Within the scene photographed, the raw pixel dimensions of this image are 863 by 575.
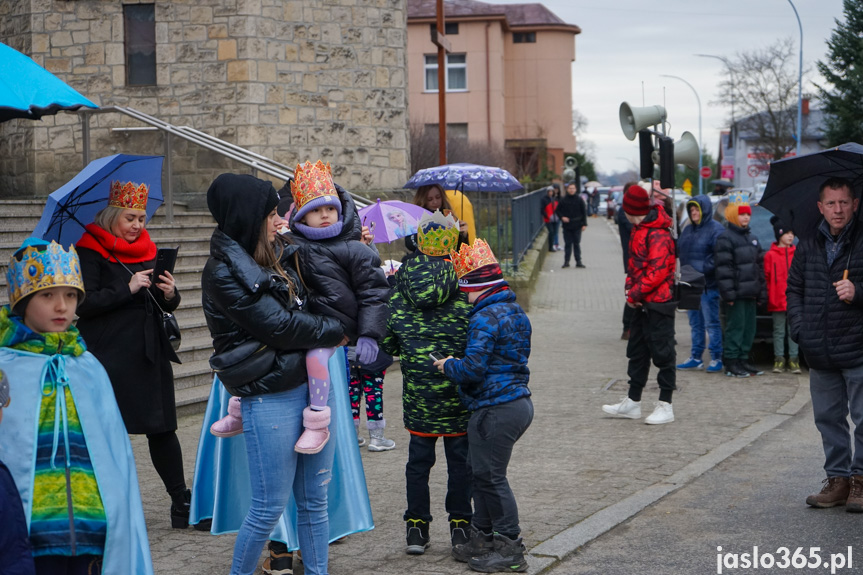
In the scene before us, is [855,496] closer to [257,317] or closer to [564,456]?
[564,456]

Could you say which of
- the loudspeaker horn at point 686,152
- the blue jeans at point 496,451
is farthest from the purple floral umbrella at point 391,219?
the loudspeaker horn at point 686,152

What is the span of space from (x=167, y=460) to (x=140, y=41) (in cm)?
1179

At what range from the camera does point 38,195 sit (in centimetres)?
1598

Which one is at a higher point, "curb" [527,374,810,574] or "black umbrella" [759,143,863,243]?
"black umbrella" [759,143,863,243]

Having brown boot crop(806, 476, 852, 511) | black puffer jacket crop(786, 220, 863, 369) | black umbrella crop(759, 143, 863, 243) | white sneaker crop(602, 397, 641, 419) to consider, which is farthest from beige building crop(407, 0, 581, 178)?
brown boot crop(806, 476, 852, 511)

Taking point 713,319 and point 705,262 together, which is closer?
point 713,319

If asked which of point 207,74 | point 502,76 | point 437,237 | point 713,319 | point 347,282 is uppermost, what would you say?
point 502,76

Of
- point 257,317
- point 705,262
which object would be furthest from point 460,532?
point 705,262

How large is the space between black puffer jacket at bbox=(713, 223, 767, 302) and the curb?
212 centimetres

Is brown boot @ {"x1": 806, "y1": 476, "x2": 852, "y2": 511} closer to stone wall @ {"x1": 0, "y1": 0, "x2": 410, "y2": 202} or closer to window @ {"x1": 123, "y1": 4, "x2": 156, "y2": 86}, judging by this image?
stone wall @ {"x1": 0, "y1": 0, "x2": 410, "y2": 202}

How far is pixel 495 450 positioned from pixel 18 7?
14250 mm

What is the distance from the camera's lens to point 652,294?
860 centimetres

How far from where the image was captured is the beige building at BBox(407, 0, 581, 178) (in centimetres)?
4791

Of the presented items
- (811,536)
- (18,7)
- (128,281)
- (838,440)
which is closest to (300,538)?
(128,281)
